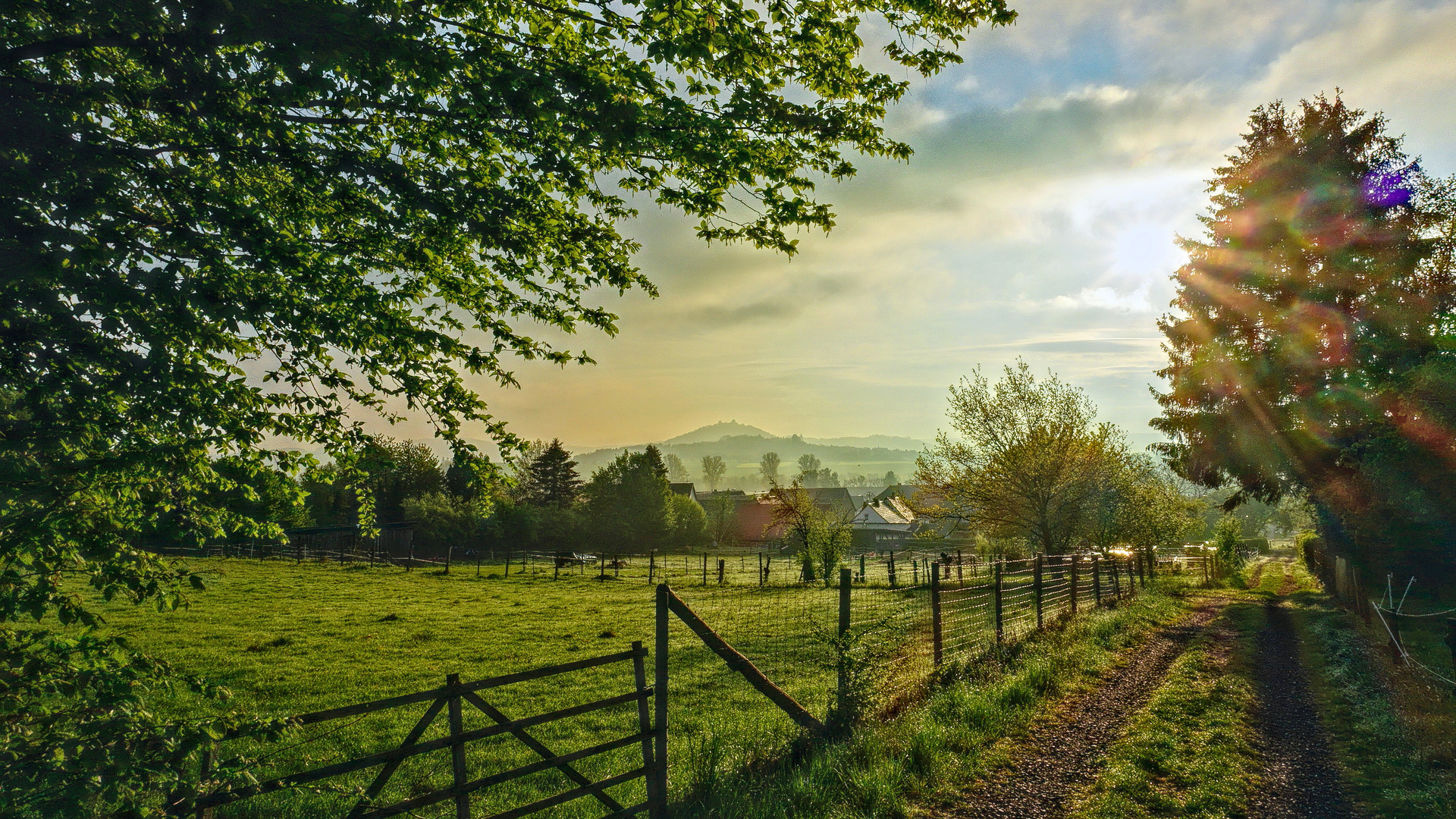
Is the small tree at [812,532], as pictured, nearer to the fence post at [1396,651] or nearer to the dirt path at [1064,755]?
the fence post at [1396,651]

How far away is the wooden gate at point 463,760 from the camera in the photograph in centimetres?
361

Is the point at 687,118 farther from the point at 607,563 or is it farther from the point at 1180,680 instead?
the point at 607,563

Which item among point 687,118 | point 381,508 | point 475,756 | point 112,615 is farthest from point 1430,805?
point 381,508

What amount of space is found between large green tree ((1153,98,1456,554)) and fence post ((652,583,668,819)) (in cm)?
2075

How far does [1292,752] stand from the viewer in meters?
6.89

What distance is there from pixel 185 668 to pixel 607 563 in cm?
3475

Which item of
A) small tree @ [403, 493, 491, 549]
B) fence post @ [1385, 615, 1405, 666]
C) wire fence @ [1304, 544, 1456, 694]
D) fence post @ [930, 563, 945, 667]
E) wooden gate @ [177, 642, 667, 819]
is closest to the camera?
wooden gate @ [177, 642, 667, 819]

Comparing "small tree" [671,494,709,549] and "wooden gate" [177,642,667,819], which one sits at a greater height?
"wooden gate" [177,642,667,819]

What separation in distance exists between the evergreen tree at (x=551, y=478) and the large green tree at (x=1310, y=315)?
184 feet

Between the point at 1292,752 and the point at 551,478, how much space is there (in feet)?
224

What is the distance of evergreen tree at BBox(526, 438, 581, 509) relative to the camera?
6956cm

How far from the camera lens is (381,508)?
6656 centimetres

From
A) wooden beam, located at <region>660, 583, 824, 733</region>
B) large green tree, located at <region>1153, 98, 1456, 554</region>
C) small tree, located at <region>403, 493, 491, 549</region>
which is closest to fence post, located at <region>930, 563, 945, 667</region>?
Result: wooden beam, located at <region>660, 583, 824, 733</region>

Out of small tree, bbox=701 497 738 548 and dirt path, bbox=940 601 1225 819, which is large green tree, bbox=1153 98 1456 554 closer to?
dirt path, bbox=940 601 1225 819
